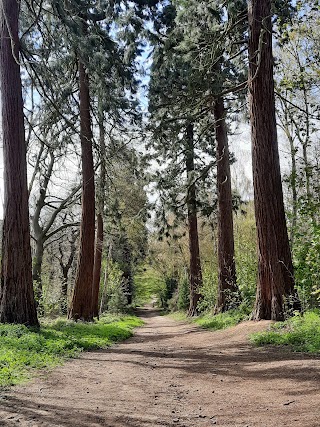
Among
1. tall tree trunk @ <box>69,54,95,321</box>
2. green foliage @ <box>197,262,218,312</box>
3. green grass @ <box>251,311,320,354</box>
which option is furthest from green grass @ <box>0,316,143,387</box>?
green foliage @ <box>197,262,218,312</box>

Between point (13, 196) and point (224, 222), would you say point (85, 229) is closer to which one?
point (13, 196)

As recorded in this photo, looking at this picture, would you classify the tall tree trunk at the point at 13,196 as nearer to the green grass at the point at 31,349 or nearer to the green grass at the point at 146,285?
the green grass at the point at 31,349

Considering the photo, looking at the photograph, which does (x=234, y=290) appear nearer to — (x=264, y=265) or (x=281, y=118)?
(x=264, y=265)

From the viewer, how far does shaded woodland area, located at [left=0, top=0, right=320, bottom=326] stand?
8742mm

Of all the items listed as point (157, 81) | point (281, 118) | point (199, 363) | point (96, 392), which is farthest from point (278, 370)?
point (281, 118)

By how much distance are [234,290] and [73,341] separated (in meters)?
6.91

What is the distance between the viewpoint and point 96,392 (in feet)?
15.0

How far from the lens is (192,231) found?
19.3 meters

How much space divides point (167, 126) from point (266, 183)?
4.90 m

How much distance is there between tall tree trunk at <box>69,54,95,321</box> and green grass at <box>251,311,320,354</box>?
6.26 m

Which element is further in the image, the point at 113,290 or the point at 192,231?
the point at 113,290

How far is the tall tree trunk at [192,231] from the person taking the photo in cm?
1616

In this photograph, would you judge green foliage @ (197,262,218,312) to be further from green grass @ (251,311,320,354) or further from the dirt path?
the dirt path

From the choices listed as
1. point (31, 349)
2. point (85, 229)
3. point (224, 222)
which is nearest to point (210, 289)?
point (224, 222)
